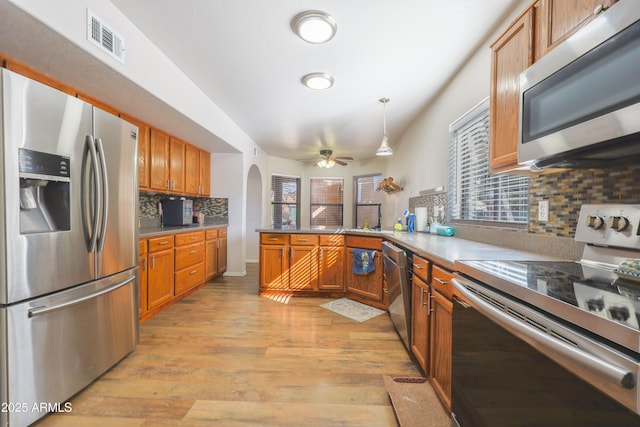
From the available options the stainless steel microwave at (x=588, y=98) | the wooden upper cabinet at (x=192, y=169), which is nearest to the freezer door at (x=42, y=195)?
the stainless steel microwave at (x=588, y=98)

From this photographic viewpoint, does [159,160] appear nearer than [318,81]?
No

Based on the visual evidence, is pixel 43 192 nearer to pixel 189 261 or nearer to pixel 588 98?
pixel 189 261

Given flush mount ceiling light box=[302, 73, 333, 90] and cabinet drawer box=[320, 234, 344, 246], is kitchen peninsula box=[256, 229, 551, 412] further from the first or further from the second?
flush mount ceiling light box=[302, 73, 333, 90]

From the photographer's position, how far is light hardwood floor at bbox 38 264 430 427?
1.53 meters

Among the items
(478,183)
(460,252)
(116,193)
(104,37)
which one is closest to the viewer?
(460,252)

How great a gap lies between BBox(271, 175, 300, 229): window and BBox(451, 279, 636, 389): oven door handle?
5.65 m

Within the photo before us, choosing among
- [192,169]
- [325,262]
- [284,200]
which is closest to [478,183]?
[325,262]

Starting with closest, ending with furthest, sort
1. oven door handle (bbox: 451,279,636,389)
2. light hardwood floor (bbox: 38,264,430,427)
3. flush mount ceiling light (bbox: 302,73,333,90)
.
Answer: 1. oven door handle (bbox: 451,279,636,389)
2. light hardwood floor (bbox: 38,264,430,427)
3. flush mount ceiling light (bbox: 302,73,333,90)

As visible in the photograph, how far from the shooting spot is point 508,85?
4.98ft

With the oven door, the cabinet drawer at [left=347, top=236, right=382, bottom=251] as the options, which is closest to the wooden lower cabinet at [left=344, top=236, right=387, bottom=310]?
the cabinet drawer at [left=347, top=236, right=382, bottom=251]

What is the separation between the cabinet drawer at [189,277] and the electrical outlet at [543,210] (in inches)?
141

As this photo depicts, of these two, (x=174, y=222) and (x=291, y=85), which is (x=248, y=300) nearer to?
(x=174, y=222)

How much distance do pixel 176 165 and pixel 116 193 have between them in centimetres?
213

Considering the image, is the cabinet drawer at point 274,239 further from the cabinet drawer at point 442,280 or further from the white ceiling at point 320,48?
the cabinet drawer at point 442,280
